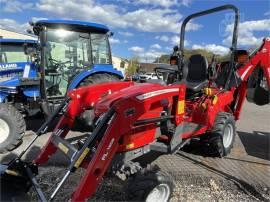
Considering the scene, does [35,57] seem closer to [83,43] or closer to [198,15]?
[83,43]

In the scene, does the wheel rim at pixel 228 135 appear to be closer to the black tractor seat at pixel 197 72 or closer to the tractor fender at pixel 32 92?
the black tractor seat at pixel 197 72

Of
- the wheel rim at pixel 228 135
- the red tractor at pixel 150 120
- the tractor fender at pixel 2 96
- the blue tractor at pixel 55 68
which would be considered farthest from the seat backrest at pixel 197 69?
the tractor fender at pixel 2 96

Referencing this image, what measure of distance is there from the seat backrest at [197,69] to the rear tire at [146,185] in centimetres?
229

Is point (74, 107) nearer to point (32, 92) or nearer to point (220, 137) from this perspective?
point (220, 137)

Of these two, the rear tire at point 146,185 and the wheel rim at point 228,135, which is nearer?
the rear tire at point 146,185

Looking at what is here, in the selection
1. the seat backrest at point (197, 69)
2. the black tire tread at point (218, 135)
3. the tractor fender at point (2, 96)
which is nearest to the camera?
the black tire tread at point (218, 135)

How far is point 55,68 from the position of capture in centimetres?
641

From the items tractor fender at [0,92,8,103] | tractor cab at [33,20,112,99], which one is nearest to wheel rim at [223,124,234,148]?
tractor cab at [33,20,112,99]

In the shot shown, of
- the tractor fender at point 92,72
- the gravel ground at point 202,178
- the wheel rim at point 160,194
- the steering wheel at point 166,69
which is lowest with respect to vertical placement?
the gravel ground at point 202,178

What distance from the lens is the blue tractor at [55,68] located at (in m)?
6.15

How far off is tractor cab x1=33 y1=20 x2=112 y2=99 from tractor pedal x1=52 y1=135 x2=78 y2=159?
2833mm

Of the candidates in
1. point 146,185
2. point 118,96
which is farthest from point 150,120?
point 146,185

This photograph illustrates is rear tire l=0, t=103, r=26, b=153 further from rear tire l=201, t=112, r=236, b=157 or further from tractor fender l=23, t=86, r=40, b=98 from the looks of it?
rear tire l=201, t=112, r=236, b=157

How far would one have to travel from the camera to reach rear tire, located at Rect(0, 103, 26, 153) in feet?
17.2
